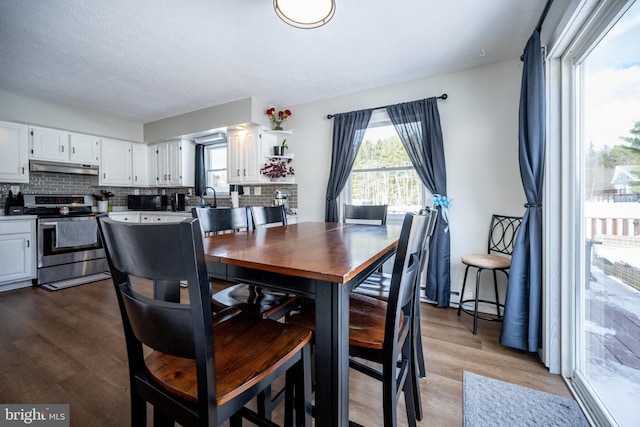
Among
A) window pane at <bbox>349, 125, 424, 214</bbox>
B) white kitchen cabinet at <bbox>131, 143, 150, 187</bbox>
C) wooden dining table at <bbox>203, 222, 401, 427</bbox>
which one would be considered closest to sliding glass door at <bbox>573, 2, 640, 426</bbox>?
wooden dining table at <bbox>203, 222, 401, 427</bbox>

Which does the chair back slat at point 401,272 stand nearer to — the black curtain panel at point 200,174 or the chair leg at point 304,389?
the chair leg at point 304,389

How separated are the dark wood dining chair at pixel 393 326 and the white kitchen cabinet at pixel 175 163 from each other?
4114 mm

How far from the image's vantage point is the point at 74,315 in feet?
8.57

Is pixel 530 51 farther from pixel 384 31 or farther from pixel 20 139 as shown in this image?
pixel 20 139

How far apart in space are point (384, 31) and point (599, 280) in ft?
7.20

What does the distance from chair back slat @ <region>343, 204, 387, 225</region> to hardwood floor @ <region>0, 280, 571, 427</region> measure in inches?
40.5

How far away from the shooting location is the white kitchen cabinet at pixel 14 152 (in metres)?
3.46

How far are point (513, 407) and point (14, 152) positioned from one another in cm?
568

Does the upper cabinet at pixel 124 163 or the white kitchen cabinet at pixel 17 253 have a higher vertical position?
the upper cabinet at pixel 124 163

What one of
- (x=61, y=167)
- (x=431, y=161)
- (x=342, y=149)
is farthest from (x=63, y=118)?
(x=431, y=161)

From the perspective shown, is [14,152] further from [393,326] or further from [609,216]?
[609,216]

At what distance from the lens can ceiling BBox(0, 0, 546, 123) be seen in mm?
1974

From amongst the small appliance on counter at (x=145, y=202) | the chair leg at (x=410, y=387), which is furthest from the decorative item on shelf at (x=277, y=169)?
the chair leg at (x=410, y=387)

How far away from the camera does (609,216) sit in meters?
1.32
